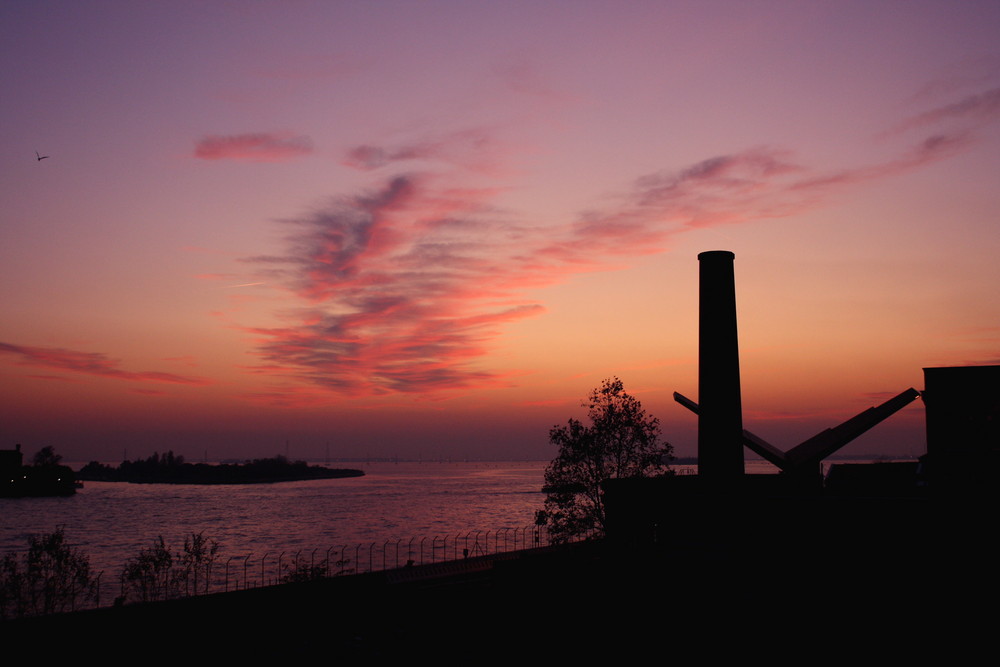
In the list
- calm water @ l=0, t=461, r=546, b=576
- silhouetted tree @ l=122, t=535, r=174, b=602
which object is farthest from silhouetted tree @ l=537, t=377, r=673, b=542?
calm water @ l=0, t=461, r=546, b=576

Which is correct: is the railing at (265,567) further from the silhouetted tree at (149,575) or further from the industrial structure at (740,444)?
the industrial structure at (740,444)

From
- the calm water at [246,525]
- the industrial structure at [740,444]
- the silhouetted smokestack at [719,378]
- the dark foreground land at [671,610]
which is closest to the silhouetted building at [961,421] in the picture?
the industrial structure at [740,444]

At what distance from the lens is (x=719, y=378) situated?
27.6m

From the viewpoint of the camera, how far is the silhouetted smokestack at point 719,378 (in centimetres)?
2706

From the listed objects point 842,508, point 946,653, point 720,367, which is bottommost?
point 946,653

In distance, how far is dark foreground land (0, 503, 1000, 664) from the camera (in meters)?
18.2

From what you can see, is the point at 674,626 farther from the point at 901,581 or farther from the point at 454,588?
the point at 454,588

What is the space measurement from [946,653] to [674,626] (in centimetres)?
785

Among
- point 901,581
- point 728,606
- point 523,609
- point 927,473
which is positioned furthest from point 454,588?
point 927,473

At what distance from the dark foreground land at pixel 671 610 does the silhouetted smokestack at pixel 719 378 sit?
412cm

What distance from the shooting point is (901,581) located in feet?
60.7

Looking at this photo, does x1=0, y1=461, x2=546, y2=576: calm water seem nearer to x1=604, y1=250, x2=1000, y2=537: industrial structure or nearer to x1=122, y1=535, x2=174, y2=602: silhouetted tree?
x1=122, y1=535, x2=174, y2=602: silhouetted tree

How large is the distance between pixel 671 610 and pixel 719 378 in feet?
29.8

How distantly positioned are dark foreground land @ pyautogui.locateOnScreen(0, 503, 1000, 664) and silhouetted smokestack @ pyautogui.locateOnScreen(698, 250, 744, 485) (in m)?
4.12
